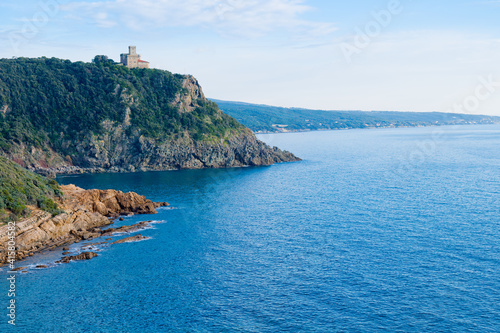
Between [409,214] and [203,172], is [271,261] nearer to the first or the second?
[409,214]

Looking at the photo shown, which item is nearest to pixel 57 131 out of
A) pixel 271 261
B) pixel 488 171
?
pixel 271 261

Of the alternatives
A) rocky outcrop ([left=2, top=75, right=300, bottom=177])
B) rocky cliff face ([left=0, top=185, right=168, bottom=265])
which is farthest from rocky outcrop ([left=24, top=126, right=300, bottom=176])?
rocky cliff face ([left=0, top=185, right=168, bottom=265])

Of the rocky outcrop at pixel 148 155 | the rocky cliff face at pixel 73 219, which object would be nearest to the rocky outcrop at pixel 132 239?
the rocky cliff face at pixel 73 219

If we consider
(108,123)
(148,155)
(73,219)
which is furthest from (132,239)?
(108,123)

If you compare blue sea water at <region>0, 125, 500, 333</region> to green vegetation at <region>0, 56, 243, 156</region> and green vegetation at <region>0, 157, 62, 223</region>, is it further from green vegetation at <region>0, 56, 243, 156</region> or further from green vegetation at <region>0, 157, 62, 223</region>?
green vegetation at <region>0, 56, 243, 156</region>

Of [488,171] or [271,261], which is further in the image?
[488,171]

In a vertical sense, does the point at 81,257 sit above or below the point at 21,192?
below

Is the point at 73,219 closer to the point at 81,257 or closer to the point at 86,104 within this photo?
the point at 81,257
